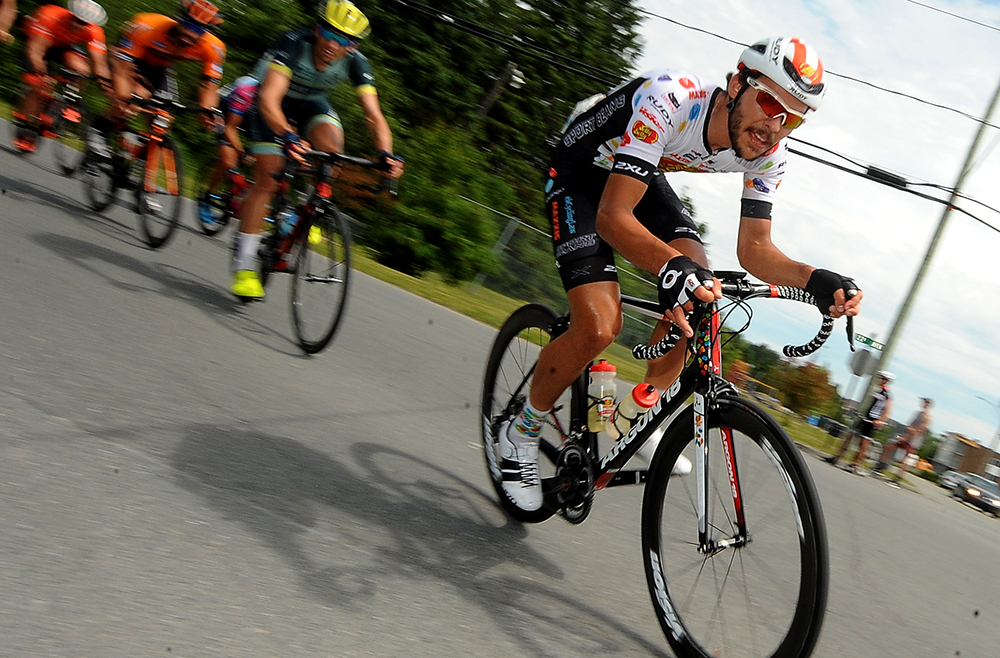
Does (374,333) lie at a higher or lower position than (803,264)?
lower

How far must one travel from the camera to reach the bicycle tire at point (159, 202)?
7805mm

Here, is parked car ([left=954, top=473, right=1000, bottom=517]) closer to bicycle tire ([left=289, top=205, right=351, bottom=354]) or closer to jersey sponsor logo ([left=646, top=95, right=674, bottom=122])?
bicycle tire ([left=289, top=205, right=351, bottom=354])

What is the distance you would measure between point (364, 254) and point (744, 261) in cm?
1040

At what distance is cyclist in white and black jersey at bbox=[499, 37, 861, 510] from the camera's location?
10.4ft

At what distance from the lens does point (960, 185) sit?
19000 mm

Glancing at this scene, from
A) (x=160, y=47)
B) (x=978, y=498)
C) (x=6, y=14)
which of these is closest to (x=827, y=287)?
(x=160, y=47)

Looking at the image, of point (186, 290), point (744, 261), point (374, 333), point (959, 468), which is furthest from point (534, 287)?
point (959, 468)

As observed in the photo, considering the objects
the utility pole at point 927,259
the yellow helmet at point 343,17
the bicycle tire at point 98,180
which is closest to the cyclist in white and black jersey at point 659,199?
the yellow helmet at point 343,17

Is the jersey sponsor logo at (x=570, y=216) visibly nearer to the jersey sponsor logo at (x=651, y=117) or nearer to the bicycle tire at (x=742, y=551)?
the jersey sponsor logo at (x=651, y=117)

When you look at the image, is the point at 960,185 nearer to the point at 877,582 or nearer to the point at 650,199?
the point at 877,582

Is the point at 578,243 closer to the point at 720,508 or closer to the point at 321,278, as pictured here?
the point at 720,508

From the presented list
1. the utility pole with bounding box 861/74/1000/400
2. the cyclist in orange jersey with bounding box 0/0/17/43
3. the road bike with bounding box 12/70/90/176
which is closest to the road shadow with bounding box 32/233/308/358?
the road bike with bounding box 12/70/90/176

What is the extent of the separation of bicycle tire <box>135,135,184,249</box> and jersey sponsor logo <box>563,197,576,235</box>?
4742mm

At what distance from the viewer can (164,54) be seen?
→ 27.7ft
